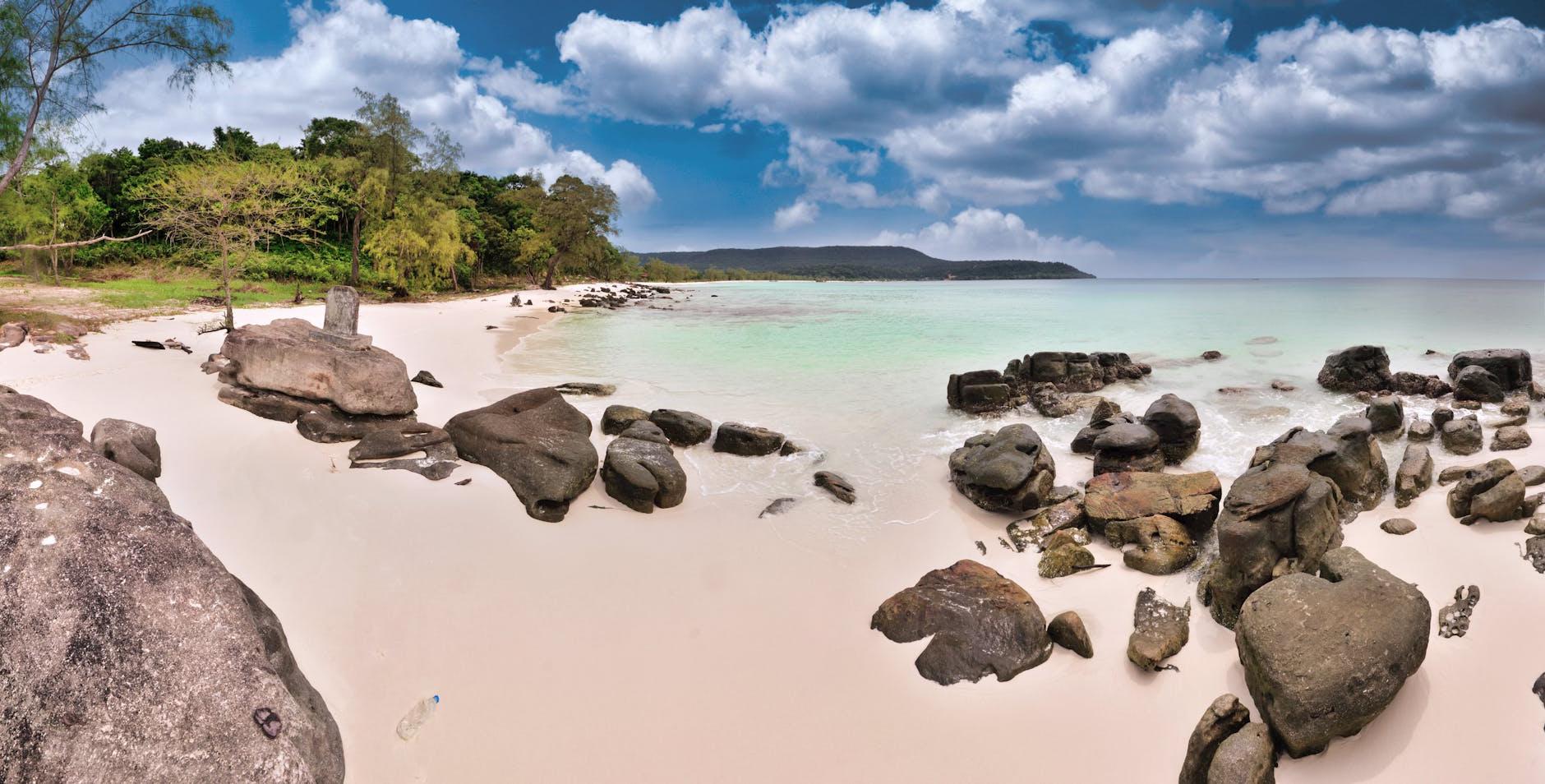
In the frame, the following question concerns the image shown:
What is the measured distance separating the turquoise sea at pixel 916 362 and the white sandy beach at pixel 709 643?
235 centimetres

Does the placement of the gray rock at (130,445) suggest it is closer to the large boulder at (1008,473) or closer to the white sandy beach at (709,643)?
the white sandy beach at (709,643)

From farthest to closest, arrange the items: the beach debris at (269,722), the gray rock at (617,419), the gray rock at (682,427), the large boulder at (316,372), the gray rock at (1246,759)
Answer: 1. the gray rock at (617,419)
2. the gray rock at (682,427)
3. the large boulder at (316,372)
4. the gray rock at (1246,759)
5. the beach debris at (269,722)

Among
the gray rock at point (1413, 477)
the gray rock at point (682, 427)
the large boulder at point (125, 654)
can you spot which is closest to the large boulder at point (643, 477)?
the gray rock at point (682, 427)

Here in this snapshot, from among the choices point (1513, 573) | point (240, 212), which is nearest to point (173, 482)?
point (1513, 573)

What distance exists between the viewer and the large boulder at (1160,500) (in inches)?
262

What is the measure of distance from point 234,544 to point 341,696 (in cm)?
238

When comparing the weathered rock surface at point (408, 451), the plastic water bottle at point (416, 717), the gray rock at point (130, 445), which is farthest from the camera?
the weathered rock surface at point (408, 451)

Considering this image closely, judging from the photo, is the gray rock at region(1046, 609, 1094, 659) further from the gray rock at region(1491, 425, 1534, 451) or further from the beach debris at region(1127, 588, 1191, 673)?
the gray rock at region(1491, 425, 1534, 451)

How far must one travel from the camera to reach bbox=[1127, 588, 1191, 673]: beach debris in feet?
15.7

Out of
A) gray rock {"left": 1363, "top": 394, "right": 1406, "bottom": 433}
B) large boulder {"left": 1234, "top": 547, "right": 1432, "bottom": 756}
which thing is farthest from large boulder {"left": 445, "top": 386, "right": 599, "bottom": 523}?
gray rock {"left": 1363, "top": 394, "right": 1406, "bottom": 433}

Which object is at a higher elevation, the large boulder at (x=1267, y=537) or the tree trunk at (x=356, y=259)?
the tree trunk at (x=356, y=259)

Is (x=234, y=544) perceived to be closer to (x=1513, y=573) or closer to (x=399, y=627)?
(x=399, y=627)

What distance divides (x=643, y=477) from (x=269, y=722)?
4.49m

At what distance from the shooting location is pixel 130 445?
225 inches
